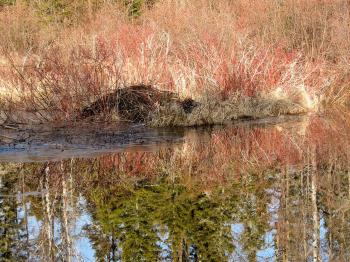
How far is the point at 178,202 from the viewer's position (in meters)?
8.66

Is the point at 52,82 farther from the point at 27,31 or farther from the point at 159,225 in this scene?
the point at 27,31

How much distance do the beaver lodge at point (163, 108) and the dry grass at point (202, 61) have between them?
56 millimetres

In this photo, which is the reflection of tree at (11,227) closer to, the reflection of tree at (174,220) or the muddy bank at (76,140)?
the reflection of tree at (174,220)

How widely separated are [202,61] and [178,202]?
9291 mm

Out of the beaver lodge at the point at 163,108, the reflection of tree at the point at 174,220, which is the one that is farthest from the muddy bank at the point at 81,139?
the reflection of tree at the point at 174,220

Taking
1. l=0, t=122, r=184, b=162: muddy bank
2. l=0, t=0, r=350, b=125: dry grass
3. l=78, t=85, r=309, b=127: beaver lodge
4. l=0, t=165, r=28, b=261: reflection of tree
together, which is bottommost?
l=0, t=165, r=28, b=261: reflection of tree

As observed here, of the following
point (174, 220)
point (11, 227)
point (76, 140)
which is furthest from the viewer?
point (76, 140)

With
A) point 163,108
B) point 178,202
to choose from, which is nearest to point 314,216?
point 178,202

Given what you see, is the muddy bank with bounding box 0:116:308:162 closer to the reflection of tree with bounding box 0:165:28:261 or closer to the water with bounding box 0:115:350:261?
the water with bounding box 0:115:350:261

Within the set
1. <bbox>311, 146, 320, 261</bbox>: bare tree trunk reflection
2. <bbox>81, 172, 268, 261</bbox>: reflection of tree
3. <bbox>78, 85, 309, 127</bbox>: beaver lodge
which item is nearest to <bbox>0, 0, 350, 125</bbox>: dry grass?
<bbox>78, 85, 309, 127</bbox>: beaver lodge

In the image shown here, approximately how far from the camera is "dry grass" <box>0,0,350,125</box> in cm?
1546

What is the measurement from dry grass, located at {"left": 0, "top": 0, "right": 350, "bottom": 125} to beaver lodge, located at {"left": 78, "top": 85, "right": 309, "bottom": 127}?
0.06 meters

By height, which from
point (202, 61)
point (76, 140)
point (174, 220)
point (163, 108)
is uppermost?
point (202, 61)

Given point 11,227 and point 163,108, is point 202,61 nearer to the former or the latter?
point 163,108
